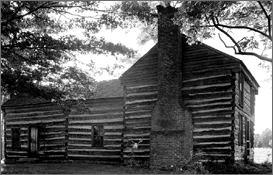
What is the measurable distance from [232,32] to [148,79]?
5166 mm

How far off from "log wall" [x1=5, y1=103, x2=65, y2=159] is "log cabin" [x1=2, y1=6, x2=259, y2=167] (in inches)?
3.6

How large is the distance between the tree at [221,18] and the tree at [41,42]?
138 centimetres

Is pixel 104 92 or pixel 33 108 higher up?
pixel 104 92

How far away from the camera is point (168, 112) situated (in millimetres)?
18094

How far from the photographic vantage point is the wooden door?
25.7 meters

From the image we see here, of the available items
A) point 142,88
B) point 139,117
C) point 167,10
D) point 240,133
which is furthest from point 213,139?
point 167,10

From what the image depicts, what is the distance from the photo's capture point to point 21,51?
15656 millimetres

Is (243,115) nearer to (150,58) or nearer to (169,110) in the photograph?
(169,110)

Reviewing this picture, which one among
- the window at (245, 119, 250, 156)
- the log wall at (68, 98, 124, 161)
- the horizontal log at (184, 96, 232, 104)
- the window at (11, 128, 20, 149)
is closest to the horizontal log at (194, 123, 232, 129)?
the horizontal log at (184, 96, 232, 104)

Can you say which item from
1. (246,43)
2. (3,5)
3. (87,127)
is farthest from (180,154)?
(3,5)

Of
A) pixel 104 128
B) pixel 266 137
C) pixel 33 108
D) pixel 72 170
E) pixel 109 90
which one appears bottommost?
pixel 266 137

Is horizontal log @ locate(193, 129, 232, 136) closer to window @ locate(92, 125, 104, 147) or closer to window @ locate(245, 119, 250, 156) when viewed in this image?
window @ locate(245, 119, 250, 156)

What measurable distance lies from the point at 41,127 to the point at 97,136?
16.4 ft

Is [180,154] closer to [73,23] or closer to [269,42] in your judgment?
[269,42]
